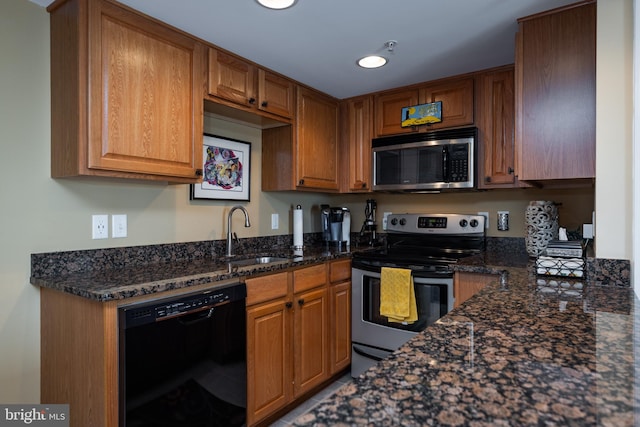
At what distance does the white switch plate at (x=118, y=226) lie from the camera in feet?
6.43

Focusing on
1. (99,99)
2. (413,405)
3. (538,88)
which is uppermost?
(538,88)

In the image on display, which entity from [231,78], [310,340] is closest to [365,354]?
[310,340]

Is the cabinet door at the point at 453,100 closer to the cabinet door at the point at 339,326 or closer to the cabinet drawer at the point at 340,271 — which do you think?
the cabinet drawer at the point at 340,271

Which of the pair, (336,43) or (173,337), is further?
(336,43)

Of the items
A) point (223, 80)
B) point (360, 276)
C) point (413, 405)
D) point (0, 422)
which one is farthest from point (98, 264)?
point (413, 405)

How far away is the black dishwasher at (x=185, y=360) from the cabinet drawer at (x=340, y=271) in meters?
0.81

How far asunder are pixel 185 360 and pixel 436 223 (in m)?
2.06

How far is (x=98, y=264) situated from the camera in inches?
74.2

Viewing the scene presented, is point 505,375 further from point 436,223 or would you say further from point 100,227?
point 436,223

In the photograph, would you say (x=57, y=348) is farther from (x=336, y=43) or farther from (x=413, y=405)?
(x=336, y=43)

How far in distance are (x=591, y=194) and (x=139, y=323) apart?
2675 mm

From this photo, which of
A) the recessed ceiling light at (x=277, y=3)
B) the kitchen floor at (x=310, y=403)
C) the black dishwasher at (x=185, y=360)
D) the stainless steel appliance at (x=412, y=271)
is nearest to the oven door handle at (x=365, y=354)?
the stainless steel appliance at (x=412, y=271)

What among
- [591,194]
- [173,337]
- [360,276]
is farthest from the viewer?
[360,276]

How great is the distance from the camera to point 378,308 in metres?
2.56
